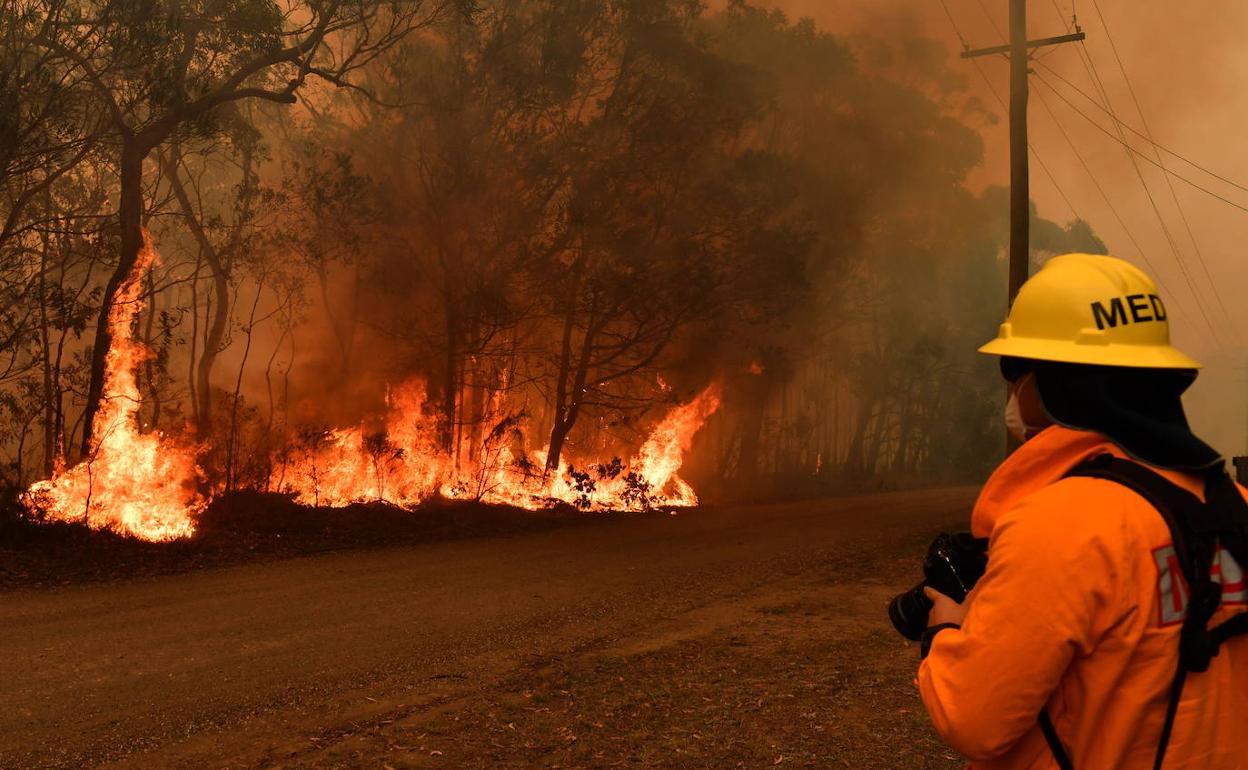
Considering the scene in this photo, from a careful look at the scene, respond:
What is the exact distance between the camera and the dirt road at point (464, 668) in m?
5.51

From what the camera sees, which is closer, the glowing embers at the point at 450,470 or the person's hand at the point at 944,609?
the person's hand at the point at 944,609

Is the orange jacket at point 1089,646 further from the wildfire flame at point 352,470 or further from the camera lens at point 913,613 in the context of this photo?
the wildfire flame at point 352,470

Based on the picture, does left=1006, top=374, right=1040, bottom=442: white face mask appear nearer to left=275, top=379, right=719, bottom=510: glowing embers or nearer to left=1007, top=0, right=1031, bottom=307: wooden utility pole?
left=1007, top=0, right=1031, bottom=307: wooden utility pole

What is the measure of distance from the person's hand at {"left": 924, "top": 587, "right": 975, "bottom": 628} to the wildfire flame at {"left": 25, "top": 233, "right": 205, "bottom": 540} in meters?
12.0

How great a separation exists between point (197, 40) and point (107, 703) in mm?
11829

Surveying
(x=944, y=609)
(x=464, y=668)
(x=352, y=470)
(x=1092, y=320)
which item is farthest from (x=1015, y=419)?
(x=352, y=470)

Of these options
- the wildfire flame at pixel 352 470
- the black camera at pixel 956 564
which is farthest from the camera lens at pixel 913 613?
the wildfire flame at pixel 352 470

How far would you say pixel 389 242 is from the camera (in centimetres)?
1983

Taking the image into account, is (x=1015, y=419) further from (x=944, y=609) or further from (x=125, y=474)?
(x=125, y=474)

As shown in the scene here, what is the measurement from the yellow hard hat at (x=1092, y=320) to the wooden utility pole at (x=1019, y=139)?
13454 millimetres

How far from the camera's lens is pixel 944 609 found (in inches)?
82.0

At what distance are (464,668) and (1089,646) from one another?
5.84m

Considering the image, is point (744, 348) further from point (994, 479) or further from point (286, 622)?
point (994, 479)

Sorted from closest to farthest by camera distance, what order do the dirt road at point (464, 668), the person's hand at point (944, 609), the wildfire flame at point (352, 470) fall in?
the person's hand at point (944, 609), the dirt road at point (464, 668), the wildfire flame at point (352, 470)
